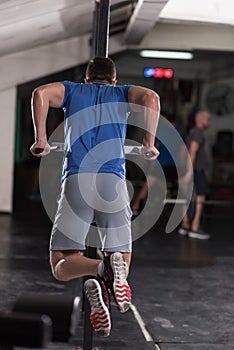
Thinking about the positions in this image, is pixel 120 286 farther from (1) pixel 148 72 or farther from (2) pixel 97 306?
(1) pixel 148 72

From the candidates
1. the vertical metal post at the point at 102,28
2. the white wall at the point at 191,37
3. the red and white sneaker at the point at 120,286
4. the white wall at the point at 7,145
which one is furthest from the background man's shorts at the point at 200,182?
the red and white sneaker at the point at 120,286

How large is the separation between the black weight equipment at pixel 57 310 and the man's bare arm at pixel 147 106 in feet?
3.84

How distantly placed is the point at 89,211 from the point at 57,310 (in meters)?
1.03

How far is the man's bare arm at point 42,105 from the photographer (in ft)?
11.6

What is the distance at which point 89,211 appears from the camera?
12.1ft

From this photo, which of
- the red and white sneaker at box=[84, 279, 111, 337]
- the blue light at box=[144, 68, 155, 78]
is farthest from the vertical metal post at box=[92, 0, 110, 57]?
the blue light at box=[144, 68, 155, 78]

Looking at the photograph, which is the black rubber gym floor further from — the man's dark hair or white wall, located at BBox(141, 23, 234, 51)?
white wall, located at BBox(141, 23, 234, 51)

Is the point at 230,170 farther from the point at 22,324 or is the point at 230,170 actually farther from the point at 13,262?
the point at 22,324

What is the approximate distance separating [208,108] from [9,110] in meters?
6.34

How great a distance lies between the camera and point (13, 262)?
7070mm

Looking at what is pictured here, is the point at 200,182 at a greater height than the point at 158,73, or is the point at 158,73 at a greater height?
the point at 158,73

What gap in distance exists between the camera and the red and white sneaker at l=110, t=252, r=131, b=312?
11.1 ft

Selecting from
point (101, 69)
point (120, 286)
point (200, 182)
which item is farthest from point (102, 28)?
point (200, 182)

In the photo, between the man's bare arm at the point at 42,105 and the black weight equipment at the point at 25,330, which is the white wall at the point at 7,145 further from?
the black weight equipment at the point at 25,330
